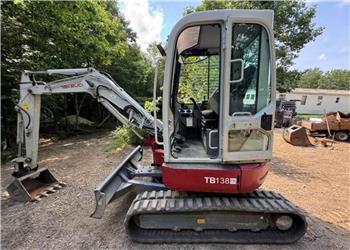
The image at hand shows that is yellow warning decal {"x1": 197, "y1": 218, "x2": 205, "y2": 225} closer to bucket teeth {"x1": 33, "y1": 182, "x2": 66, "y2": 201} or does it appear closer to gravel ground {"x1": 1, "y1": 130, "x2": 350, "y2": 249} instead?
gravel ground {"x1": 1, "y1": 130, "x2": 350, "y2": 249}

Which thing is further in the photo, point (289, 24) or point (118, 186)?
point (289, 24)

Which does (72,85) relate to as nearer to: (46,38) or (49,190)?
(49,190)

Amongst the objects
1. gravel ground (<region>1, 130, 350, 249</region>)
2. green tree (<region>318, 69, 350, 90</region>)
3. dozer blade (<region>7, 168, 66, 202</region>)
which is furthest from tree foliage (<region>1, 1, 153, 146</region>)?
green tree (<region>318, 69, 350, 90</region>)

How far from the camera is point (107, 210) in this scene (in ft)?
12.1

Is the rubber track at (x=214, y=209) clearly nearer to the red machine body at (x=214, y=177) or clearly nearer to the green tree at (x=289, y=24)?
the red machine body at (x=214, y=177)

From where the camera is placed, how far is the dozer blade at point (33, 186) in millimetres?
3986

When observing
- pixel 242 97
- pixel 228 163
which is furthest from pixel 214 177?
pixel 242 97

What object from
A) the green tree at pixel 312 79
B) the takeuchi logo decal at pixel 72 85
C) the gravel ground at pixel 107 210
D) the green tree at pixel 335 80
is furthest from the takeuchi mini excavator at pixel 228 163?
the green tree at pixel 312 79

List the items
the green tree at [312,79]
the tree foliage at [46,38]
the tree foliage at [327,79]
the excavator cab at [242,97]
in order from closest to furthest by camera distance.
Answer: the excavator cab at [242,97] → the tree foliage at [46,38] → the tree foliage at [327,79] → the green tree at [312,79]

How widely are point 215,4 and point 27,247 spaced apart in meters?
12.3

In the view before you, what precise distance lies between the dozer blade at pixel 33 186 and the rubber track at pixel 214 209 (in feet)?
7.01

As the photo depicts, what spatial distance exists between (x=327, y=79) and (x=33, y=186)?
74.2m

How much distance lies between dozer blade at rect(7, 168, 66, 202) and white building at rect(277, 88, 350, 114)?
29.1m

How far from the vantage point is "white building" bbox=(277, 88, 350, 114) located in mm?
29500
